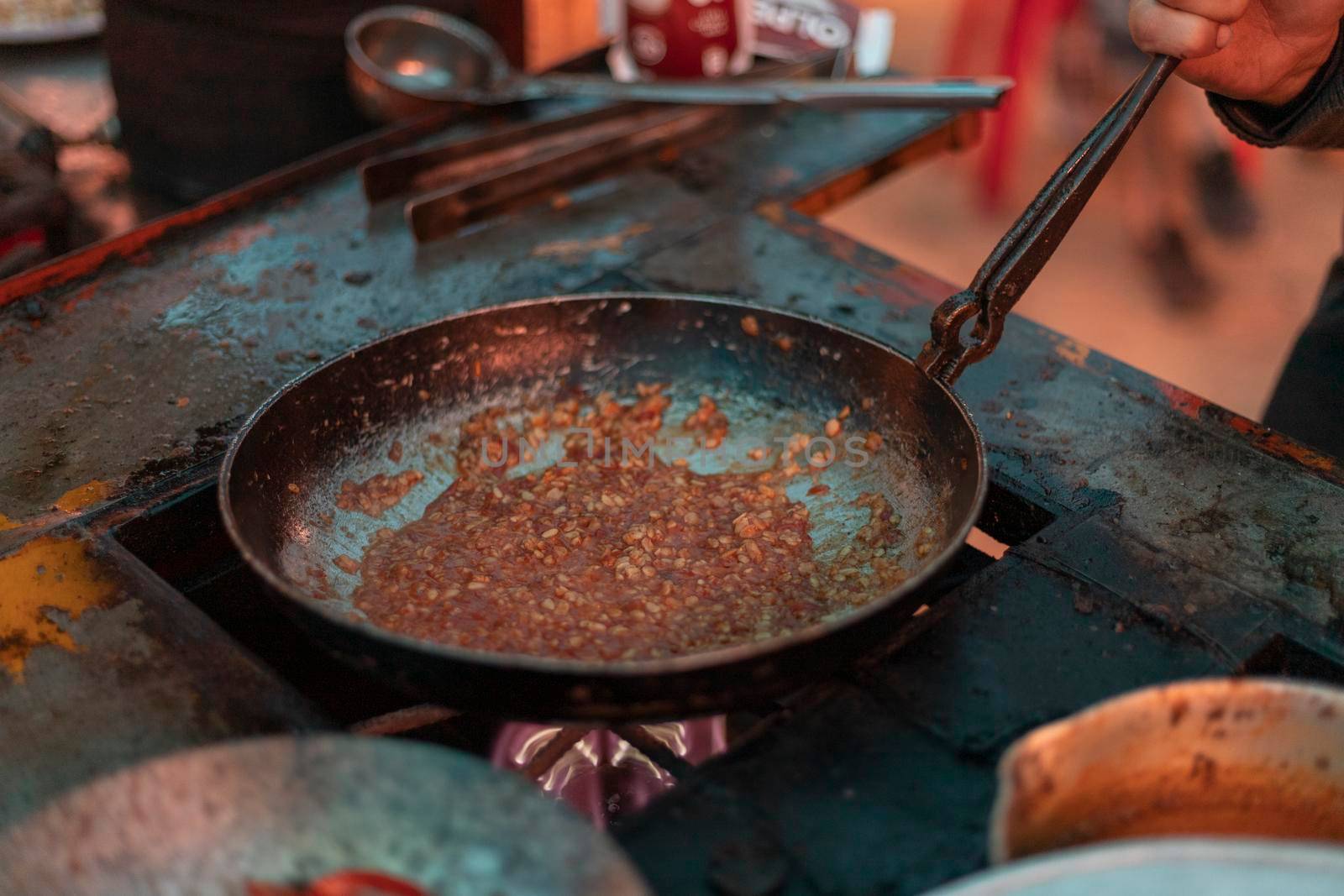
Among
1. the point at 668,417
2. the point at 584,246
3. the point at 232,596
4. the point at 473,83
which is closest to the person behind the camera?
the point at 232,596

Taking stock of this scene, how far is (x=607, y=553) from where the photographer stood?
138 centimetres

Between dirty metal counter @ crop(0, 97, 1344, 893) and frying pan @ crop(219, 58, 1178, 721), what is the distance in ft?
0.36

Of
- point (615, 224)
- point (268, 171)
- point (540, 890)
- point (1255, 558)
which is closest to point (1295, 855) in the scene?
point (540, 890)

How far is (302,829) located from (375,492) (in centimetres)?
66

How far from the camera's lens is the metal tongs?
51.8 inches

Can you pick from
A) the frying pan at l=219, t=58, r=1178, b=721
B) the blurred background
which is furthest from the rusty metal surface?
the blurred background

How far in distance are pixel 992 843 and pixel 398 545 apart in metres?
0.84

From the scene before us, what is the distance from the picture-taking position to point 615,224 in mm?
2104

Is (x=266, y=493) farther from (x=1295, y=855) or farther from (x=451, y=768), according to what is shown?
(x=1295, y=855)

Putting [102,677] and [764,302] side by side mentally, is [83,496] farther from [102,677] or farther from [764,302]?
[764,302]

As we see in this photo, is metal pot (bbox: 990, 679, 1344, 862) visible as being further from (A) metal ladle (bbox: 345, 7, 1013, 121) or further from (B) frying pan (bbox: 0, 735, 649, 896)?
(A) metal ladle (bbox: 345, 7, 1013, 121)

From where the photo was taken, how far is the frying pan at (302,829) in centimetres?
83

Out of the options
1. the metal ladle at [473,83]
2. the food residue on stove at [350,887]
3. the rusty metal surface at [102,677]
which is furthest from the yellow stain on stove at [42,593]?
the metal ladle at [473,83]

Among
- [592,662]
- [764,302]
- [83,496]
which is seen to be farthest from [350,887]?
[764,302]
